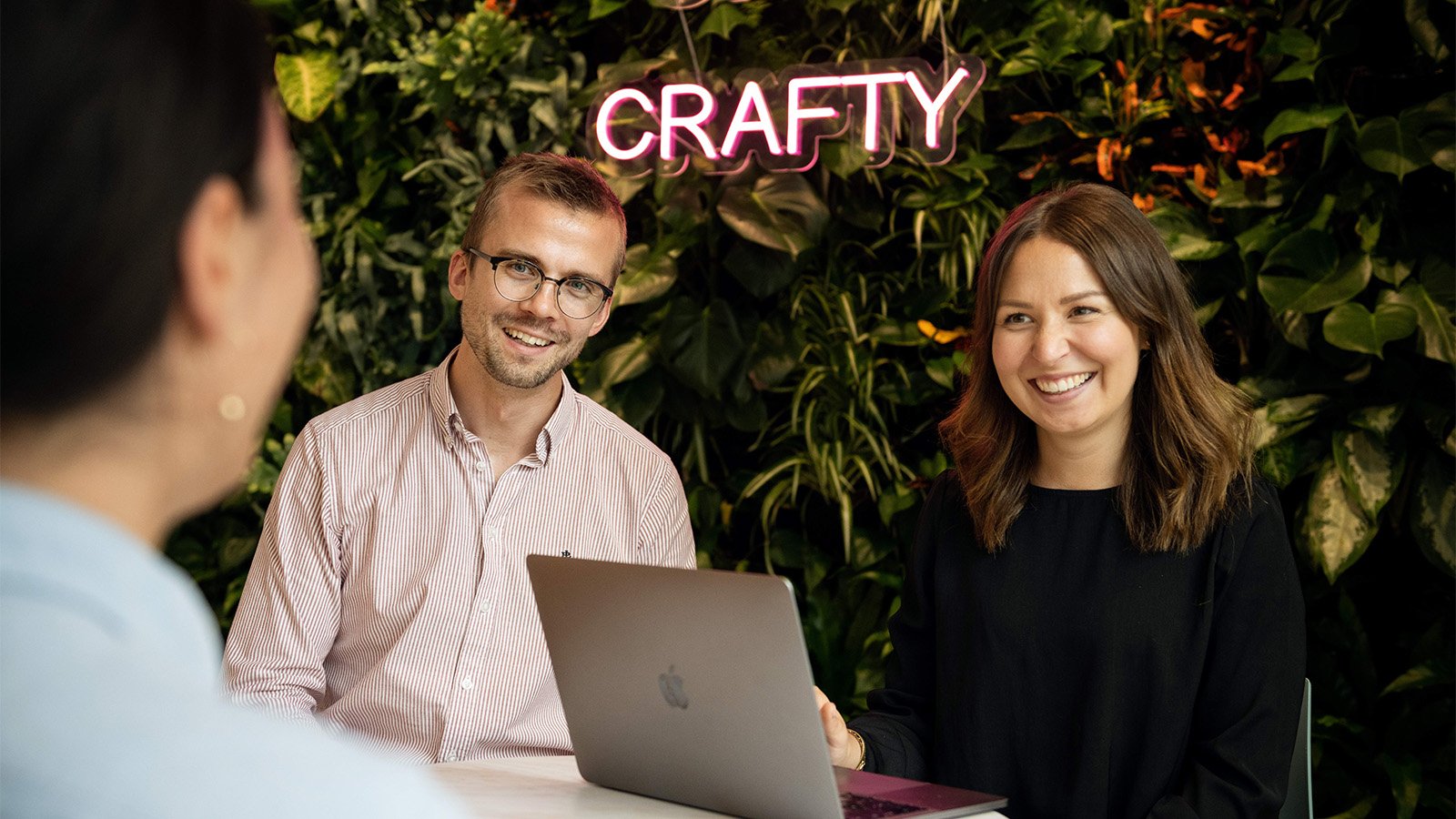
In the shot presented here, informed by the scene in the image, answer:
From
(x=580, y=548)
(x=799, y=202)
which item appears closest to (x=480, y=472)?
(x=580, y=548)

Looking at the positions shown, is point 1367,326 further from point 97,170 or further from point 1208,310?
point 97,170

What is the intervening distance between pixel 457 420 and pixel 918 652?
0.91 meters

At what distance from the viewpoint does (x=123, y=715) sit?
0.43 meters

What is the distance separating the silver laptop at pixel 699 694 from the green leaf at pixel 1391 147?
1.75 metres

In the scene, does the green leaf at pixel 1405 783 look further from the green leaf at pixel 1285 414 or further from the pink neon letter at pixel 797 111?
the pink neon letter at pixel 797 111

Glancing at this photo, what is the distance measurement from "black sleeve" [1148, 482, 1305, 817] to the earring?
1506mm

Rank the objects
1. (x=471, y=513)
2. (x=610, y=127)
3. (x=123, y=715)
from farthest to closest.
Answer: (x=610, y=127)
(x=471, y=513)
(x=123, y=715)

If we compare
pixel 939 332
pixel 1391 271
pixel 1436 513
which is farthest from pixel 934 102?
pixel 1436 513

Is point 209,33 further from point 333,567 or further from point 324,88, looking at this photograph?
point 324,88

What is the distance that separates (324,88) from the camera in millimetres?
3738

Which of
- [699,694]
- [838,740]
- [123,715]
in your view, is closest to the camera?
[123,715]

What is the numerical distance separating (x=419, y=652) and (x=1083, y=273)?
1.23 metres

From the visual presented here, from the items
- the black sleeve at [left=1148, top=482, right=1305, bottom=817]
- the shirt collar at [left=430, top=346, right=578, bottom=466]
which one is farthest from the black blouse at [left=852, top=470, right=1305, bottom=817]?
the shirt collar at [left=430, top=346, right=578, bottom=466]

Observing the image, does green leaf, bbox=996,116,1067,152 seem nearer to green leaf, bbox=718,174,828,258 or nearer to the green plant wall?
the green plant wall
